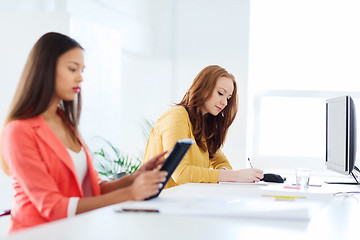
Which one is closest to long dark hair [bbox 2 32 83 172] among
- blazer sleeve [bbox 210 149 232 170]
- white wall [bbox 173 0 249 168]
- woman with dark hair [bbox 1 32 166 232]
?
A: woman with dark hair [bbox 1 32 166 232]

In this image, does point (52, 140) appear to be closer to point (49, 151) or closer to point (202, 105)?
point (49, 151)

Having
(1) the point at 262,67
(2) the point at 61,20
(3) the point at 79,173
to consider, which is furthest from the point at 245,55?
(3) the point at 79,173

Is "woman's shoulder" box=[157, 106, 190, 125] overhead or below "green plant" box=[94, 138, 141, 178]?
overhead

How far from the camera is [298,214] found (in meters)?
1.55

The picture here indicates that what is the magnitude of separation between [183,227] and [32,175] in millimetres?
528

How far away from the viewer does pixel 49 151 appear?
64.2 inches

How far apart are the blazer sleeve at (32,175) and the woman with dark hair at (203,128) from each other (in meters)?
1.09

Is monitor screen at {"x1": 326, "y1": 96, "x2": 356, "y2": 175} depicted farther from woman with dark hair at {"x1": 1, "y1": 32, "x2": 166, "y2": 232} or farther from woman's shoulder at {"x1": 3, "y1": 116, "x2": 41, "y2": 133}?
woman's shoulder at {"x1": 3, "y1": 116, "x2": 41, "y2": 133}

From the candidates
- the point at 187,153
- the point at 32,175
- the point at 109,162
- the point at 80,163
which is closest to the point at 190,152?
the point at 187,153

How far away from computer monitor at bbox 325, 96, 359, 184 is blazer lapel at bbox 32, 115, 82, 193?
5.32 feet

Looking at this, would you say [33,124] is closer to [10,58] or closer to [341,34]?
[10,58]

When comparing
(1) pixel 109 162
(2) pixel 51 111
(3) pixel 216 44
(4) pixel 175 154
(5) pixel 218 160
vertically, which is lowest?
(1) pixel 109 162

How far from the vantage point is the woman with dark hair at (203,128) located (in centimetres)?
262

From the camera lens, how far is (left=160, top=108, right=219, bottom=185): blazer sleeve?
2570mm
